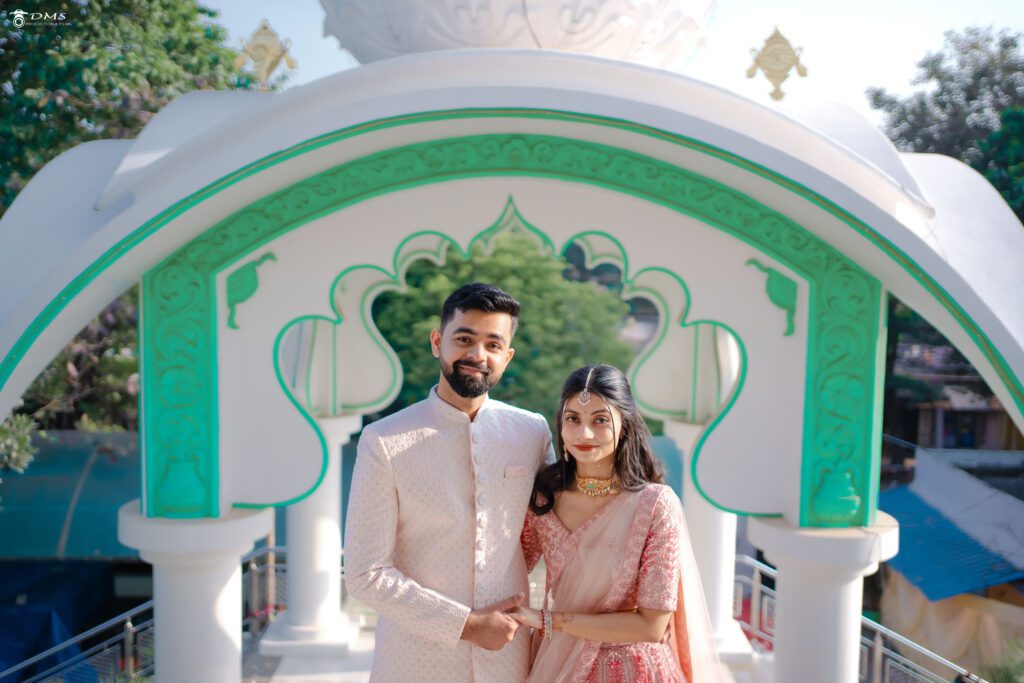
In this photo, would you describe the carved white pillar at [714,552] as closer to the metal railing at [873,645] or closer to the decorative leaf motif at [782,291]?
the metal railing at [873,645]

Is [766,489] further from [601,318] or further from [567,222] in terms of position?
[601,318]

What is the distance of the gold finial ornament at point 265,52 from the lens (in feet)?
11.3

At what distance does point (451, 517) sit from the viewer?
222 centimetres

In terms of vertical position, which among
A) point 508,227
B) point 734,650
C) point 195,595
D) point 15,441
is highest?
point 508,227

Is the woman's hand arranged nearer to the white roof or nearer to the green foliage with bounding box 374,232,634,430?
the white roof

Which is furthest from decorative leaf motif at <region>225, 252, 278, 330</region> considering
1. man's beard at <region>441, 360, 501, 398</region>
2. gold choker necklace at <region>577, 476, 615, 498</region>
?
gold choker necklace at <region>577, 476, 615, 498</region>

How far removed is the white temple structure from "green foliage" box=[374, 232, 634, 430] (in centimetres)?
804

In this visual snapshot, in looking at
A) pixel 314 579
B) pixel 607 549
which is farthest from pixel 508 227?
pixel 314 579

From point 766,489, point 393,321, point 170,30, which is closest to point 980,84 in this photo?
point 393,321

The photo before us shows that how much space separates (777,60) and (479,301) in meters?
1.73

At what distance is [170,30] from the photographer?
29.1ft

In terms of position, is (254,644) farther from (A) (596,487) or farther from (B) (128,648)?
(A) (596,487)

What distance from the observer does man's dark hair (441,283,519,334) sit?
2150mm

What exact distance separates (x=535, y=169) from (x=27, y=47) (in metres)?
6.83
